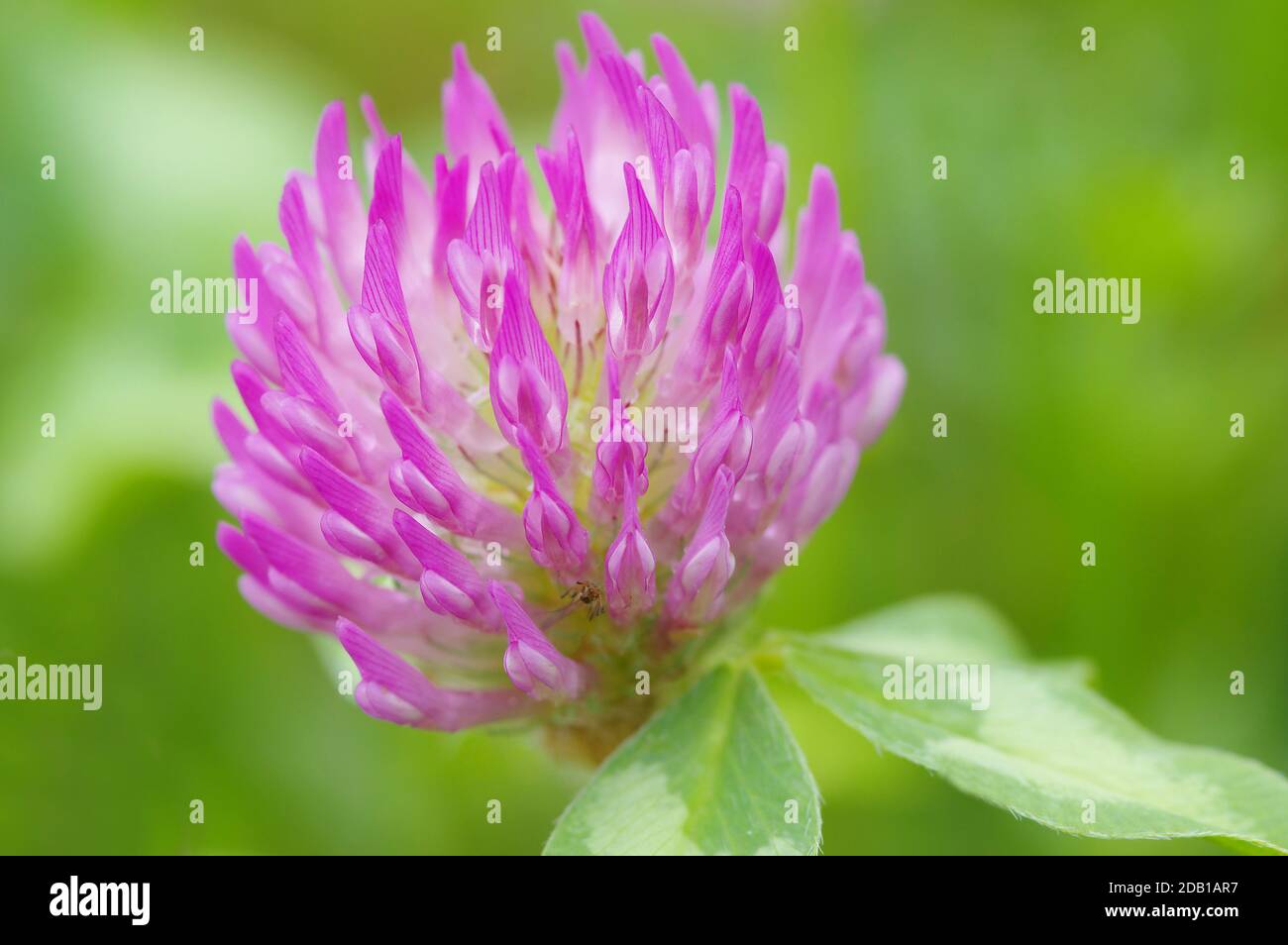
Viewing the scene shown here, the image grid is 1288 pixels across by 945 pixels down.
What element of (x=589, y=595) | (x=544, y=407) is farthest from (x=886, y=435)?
(x=544, y=407)

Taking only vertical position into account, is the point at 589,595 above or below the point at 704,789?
above

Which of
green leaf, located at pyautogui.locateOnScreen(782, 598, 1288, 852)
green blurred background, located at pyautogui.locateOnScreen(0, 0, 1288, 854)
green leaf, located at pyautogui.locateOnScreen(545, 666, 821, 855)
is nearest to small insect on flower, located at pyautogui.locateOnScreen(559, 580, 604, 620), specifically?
green leaf, located at pyautogui.locateOnScreen(545, 666, 821, 855)

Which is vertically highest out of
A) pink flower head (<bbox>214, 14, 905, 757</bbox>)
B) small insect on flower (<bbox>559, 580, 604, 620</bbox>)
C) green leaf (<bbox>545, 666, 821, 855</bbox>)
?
pink flower head (<bbox>214, 14, 905, 757</bbox>)

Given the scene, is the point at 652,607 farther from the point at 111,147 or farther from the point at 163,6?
the point at 163,6

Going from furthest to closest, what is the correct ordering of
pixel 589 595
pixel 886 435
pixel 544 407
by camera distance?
pixel 886 435 → pixel 589 595 → pixel 544 407

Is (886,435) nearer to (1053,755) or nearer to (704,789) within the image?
(1053,755)

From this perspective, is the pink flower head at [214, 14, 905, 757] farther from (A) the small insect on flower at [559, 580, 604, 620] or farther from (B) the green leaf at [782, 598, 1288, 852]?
(B) the green leaf at [782, 598, 1288, 852]
